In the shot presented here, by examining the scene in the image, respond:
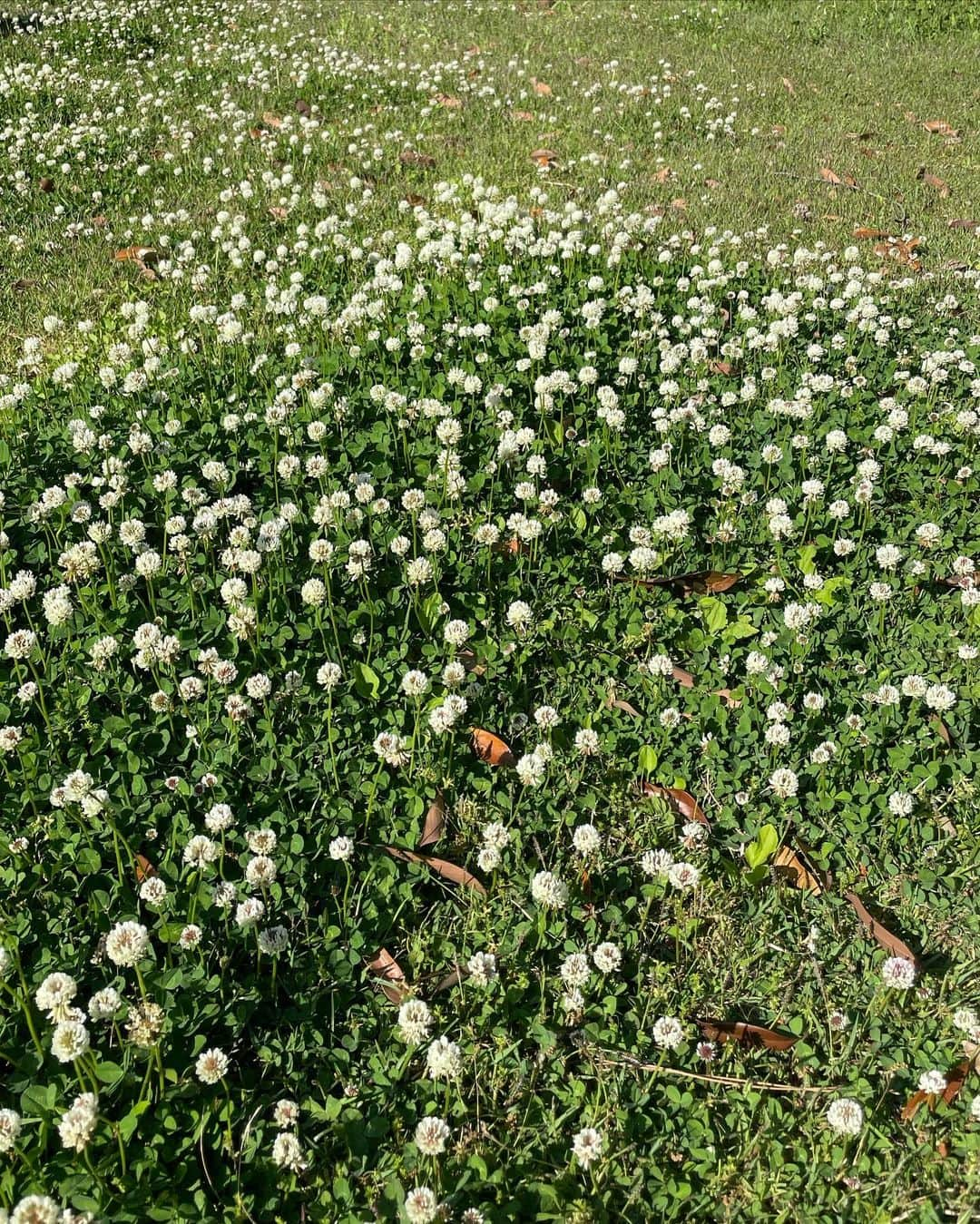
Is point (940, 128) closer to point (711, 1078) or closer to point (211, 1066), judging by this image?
point (711, 1078)

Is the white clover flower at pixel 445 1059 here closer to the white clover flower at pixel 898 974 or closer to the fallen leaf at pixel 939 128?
the white clover flower at pixel 898 974

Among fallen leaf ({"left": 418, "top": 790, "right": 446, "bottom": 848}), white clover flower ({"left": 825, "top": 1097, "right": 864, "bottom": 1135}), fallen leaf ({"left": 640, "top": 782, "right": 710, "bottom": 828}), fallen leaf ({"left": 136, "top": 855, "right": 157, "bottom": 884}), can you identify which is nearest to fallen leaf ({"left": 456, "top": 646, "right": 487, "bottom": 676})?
fallen leaf ({"left": 418, "top": 790, "right": 446, "bottom": 848})

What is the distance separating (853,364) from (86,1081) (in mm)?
5126

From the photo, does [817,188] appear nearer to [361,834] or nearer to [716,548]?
[716,548]

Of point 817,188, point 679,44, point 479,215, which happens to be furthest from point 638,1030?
point 679,44

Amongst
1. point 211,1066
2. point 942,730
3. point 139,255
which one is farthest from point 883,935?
point 139,255

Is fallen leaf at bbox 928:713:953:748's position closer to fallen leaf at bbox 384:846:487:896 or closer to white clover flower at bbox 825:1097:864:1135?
white clover flower at bbox 825:1097:864:1135

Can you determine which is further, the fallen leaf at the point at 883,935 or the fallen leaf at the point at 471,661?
the fallen leaf at the point at 471,661

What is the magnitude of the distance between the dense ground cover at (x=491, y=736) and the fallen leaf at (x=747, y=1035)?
1 centimetres

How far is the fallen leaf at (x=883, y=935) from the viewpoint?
116 inches

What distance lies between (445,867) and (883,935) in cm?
137

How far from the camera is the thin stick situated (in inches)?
104

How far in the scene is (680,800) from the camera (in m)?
3.39

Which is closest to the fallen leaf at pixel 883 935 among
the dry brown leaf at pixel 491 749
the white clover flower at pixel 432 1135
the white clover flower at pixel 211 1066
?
the dry brown leaf at pixel 491 749
